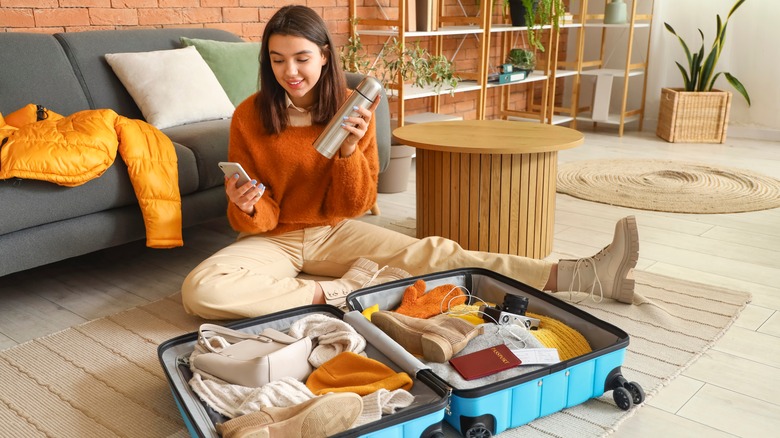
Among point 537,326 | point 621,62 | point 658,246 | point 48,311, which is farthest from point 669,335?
point 621,62

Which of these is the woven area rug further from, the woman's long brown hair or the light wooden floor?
the woman's long brown hair

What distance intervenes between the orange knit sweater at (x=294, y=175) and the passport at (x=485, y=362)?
A: 2.20ft

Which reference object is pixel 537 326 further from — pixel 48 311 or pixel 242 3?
pixel 242 3

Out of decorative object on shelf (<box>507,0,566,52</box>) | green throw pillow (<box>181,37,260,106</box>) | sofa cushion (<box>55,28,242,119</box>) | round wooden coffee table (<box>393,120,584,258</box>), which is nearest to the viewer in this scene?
round wooden coffee table (<box>393,120,584,258</box>)

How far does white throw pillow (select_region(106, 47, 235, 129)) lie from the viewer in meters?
2.46

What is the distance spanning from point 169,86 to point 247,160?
765 millimetres

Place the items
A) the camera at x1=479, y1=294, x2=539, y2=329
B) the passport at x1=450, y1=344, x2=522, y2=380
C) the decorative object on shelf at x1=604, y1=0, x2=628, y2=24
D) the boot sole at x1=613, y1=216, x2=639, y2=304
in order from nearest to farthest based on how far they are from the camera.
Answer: the passport at x1=450, y1=344, x2=522, y2=380
the camera at x1=479, y1=294, x2=539, y2=329
the boot sole at x1=613, y1=216, x2=639, y2=304
the decorative object on shelf at x1=604, y1=0, x2=628, y2=24

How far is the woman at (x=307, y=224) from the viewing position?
5.72 ft

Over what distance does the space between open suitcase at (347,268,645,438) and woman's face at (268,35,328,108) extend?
0.56m

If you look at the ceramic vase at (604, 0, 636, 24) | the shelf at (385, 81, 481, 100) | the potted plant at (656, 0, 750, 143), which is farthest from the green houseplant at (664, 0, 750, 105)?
the shelf at (385, 81, 481, 100)

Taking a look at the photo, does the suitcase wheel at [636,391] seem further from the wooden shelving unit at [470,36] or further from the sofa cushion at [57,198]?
the wooden shelving unit at [470,36]

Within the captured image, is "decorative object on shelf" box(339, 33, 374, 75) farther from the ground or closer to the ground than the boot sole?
farther from the ground

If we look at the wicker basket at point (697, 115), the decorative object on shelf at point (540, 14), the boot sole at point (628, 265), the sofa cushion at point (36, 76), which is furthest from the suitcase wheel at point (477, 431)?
the wicker basket at point (697, 115)

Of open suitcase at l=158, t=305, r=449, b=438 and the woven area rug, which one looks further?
the woven area rug
